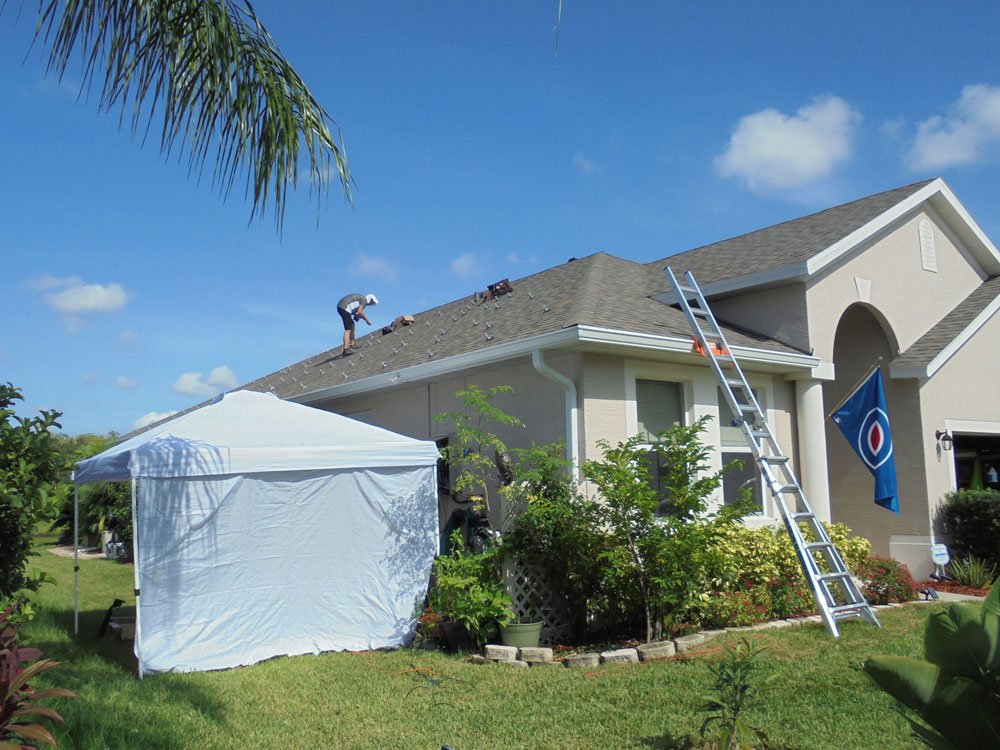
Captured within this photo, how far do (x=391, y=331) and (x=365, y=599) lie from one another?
9885 millimetres

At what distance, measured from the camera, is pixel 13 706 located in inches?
151

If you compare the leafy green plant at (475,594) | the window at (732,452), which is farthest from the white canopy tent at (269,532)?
the window at (732,452)

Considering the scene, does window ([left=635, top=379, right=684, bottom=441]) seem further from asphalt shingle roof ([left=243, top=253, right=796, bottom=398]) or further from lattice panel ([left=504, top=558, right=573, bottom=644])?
lattice panel ([left=504, top=558, right=573, bottom=644])

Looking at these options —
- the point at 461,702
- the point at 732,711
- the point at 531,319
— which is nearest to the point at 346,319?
the point at 531,319

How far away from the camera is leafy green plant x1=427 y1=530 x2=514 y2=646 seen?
8.55 metres

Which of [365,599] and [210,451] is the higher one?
[210,451]

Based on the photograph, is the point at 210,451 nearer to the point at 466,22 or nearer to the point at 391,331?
the point at 466,22

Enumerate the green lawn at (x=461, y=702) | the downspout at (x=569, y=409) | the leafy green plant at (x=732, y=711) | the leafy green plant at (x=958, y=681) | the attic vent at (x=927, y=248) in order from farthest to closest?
1. the attic vent at (x=927, y=248)
2. the downspout at (x=569, y=409)
3. the green lawn at (x=461, y=702)
4. the leafy green plant at (x=732, y=711)
5. the leafy green plant at (x=958, y=681)

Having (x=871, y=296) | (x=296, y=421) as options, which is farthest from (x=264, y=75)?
(x=871, y=296)

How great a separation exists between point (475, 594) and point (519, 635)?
0.63 meters

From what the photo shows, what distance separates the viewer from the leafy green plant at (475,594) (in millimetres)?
8547

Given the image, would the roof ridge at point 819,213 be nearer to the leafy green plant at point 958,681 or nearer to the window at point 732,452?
the window at point 732,452

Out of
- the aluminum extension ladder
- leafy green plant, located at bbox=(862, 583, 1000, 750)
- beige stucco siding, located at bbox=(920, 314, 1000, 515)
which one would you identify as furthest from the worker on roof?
leafy green plant, located at bbox=(862, 583, 1000, 750)

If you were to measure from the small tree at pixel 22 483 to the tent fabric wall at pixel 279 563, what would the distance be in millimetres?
2546
